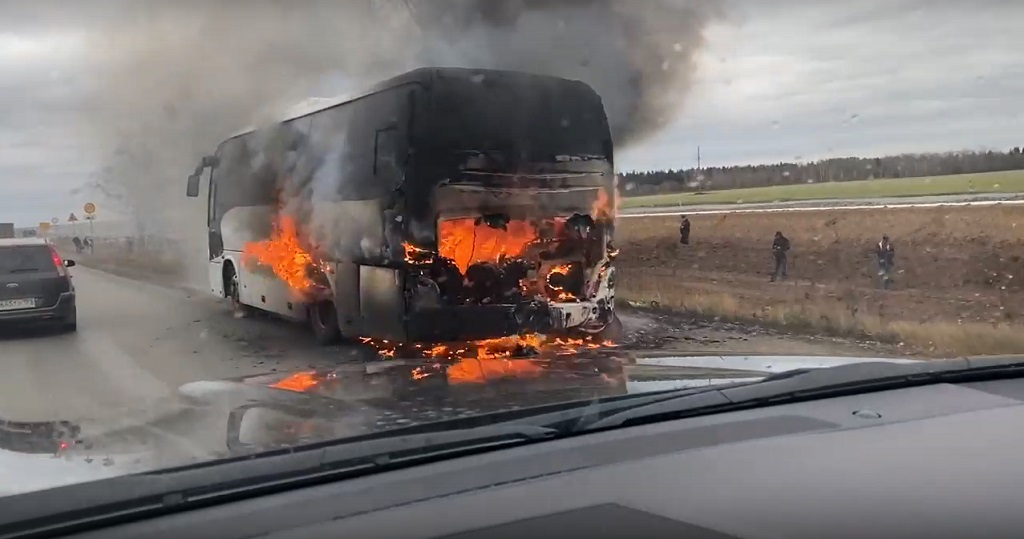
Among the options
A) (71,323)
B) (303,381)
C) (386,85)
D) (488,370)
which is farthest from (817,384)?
(71,323)

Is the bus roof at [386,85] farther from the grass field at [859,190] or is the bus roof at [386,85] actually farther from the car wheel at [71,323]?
the car wheel at [71,323]

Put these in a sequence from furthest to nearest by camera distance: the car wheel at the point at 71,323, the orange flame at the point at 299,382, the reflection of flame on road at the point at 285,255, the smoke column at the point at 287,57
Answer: the reflection of flame on road at the point at 285,255 < the smoke column at the point at 287,57 < the car wheel at the point at 71,323 < the orange flame at the point at 299,382

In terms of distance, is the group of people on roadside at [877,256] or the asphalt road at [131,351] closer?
the asphalt road at [131,351]

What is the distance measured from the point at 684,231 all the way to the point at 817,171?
118 centimetres

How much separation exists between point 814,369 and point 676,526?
1.66 meters

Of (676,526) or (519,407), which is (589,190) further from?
(676,526)

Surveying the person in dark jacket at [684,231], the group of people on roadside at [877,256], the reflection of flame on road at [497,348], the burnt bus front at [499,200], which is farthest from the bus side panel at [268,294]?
the group of people on roadside at [877,256]

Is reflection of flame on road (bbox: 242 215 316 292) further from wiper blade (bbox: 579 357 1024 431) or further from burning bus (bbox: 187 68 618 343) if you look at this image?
wiper blade (bbox: 579 357 1024 431)

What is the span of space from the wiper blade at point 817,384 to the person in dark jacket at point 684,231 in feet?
13.3

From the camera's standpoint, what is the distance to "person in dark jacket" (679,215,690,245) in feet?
25.5

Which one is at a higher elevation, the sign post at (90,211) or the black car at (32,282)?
the sign post at (90,211)

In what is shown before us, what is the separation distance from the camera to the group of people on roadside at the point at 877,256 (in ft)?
26.3

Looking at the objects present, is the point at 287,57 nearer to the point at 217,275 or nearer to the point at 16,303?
the point at 217,275

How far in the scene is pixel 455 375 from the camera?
3.75 meters
